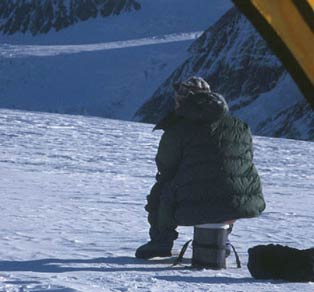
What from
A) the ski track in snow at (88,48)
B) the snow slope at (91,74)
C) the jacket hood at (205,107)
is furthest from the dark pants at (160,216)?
the ski track in snow at (88,48)

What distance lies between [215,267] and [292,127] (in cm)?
4757

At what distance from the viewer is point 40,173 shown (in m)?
9.77

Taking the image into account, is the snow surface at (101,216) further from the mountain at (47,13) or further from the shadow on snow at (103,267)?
the mountain at (47,13)

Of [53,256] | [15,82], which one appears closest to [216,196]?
[53,256]

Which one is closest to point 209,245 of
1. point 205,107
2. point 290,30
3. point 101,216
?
point 205,107

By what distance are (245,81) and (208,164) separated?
61459mm

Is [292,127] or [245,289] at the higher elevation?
[292,127]

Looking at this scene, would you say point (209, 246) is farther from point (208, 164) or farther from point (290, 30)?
point (290, 30)

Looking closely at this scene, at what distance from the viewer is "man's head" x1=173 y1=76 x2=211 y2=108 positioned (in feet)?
13.9

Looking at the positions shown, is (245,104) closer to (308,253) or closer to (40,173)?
(40,173)

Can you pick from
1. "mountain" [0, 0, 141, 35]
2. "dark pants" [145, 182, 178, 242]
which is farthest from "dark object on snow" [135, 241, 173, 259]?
"mountain" [0, 0, 141, 35]

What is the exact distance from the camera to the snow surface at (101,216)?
390 centimetres

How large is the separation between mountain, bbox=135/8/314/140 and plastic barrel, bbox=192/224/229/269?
4562 centimetres

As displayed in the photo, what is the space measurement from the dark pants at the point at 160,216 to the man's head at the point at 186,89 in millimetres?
442
